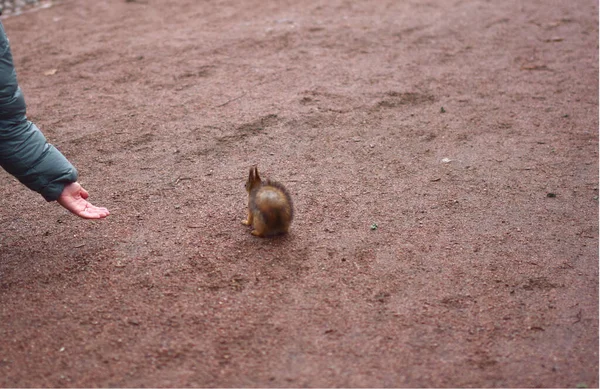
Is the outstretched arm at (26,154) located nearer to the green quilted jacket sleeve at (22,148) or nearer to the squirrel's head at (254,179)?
the green quilted jacket sleeve at (22,148)

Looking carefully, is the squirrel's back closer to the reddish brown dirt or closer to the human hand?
the reddish brown dirt

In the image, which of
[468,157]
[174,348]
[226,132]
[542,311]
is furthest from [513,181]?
[174,348]

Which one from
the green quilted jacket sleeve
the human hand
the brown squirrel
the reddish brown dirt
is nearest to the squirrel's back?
the brown squirrel

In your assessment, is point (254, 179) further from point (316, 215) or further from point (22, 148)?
point (22, 148)

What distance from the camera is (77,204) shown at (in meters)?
3.73

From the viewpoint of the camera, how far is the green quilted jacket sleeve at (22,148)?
3486mm

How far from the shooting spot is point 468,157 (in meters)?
4.91

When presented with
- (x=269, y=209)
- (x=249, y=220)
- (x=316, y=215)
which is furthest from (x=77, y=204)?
(x=316, y=215)

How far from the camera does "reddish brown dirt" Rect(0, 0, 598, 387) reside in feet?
9.66

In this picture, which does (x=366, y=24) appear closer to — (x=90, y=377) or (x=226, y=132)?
(x=226, y=132)

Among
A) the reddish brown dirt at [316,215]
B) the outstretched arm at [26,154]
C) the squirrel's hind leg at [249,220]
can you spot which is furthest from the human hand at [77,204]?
the squirrel's hind leg at [249,220]

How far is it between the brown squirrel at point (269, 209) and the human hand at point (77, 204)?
877 millimetres

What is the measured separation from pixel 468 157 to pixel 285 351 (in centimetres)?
260

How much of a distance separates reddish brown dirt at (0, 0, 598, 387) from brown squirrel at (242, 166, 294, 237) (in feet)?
0.36
